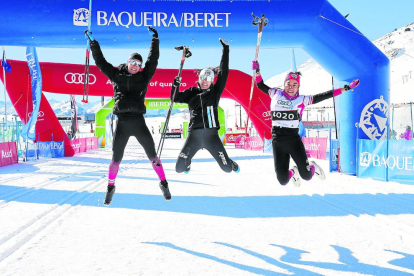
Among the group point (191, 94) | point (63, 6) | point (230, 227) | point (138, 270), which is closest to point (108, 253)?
point (138, 270)

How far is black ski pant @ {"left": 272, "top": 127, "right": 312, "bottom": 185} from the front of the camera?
494 cm

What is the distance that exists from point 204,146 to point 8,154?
450 inches

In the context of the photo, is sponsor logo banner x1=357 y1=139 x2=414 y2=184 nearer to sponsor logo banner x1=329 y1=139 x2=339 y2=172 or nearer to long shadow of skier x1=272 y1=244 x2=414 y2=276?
sponsor logo banner x1=329 y1=139 x2=339 y2=172

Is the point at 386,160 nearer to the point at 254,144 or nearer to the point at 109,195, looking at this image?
the point at 109,195

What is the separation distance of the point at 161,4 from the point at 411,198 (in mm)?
6421

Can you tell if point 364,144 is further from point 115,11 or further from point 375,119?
point 115,11

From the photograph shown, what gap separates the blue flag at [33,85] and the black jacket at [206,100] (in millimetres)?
10331

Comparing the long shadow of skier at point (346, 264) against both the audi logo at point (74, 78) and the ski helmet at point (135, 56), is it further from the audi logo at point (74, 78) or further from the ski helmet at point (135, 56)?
the audi logo at point (74, 78)

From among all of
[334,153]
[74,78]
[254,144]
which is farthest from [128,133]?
[254,144]

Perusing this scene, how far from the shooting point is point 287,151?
501cm

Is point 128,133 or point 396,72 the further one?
point 396,72

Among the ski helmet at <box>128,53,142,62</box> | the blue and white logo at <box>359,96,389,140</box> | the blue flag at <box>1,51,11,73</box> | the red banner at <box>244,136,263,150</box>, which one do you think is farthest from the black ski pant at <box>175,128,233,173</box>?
the red banner at <box>244,136,263,150</box>

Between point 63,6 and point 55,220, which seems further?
point 63,6

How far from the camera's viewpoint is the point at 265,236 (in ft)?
12.9
